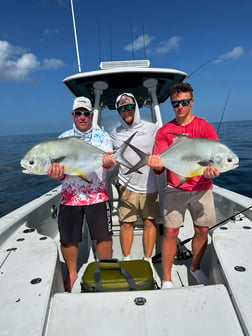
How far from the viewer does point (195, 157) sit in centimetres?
228

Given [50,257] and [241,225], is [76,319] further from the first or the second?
[241,225]

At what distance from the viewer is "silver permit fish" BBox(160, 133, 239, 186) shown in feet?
7.19

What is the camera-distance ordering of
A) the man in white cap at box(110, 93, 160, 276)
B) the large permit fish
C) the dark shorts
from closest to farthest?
the large permit fish < the dark shorts < the man in white cap at box(110, 93, 160, 276)

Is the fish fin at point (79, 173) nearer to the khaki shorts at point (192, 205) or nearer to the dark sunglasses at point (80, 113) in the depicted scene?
the dark sunglasses at point (80, 113)

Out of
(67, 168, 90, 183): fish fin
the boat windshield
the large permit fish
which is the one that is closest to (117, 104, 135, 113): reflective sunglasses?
the large permit fish

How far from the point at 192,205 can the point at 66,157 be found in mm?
1342

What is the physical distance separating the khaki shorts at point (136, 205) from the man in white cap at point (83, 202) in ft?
1.59

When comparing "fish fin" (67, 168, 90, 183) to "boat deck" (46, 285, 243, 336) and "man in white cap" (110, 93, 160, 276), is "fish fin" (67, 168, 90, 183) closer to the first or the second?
"man in white cap" (110, 93, 160, 276)

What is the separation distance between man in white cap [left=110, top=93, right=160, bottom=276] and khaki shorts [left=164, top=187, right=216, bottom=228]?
0.55 metres

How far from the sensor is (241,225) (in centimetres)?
254

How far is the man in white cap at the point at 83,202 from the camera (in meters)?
2.54

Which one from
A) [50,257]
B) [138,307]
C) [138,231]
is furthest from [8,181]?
[138,307]

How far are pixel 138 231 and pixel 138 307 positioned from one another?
74.3 inches

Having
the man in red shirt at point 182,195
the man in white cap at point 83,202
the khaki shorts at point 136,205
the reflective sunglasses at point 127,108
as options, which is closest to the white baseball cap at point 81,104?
the man in white cap at point 83,202
